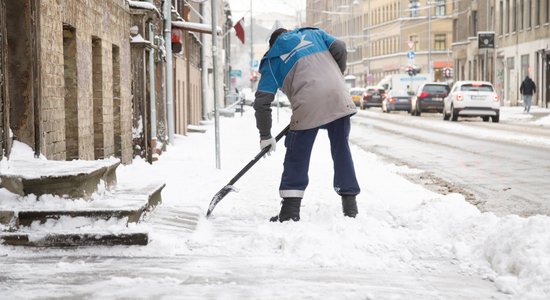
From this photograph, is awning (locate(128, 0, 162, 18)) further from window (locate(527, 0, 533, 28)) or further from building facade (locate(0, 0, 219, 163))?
window (locate(527, 0, 533, 28))

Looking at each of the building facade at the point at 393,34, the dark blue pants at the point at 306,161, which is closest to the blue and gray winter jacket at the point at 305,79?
the dark blue pants at the point at 306,161

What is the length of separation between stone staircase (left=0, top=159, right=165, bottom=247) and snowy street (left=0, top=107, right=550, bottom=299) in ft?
0.29

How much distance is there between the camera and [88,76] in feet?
39.2

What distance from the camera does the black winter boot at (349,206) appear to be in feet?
25.1

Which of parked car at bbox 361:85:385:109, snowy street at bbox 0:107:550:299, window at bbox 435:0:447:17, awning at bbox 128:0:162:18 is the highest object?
window at bbox 435:0:447:17

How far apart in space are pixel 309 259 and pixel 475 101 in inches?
1280

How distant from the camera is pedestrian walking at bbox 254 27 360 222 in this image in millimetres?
7555

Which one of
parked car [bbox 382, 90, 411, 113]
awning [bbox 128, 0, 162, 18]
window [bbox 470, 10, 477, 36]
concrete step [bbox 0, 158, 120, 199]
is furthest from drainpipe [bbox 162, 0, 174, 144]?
window [bbox 470, 10, 477, 36]

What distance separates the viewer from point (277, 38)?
7688mm

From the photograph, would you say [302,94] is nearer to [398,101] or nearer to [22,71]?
[22,71]

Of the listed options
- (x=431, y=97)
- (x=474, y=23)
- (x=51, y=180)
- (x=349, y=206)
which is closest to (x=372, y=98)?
(x=474, y=23)

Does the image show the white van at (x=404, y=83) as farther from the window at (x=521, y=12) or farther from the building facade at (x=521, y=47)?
the window at (x=521, y=12)

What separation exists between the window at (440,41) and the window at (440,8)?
2163 millimetres

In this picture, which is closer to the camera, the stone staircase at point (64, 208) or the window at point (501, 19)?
the stone staircase at point (64, 208)
